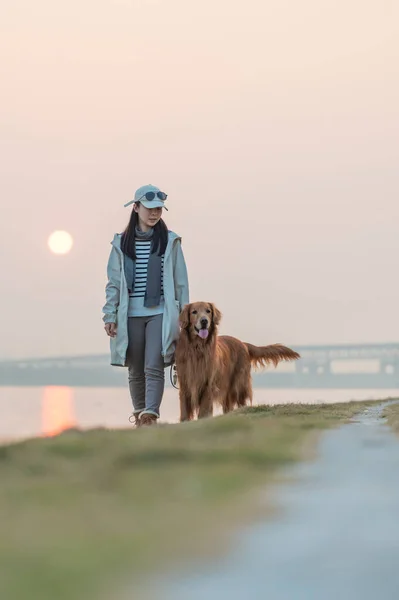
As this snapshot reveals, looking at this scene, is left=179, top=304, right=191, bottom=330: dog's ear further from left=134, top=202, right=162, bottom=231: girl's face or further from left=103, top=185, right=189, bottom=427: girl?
left=134, top=202, right=162, bottom=231: girl's face

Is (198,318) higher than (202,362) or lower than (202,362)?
higher

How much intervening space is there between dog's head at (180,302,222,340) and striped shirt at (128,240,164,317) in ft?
1.01

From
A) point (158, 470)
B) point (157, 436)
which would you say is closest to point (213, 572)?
point (158, 470)

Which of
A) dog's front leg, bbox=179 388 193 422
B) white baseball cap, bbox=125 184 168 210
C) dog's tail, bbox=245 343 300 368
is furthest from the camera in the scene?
dog's tail, bbox=245 343 300 368

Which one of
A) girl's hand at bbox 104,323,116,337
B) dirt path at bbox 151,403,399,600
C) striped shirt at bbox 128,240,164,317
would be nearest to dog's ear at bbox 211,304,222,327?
striped shirt at bbox 128,240,164,317

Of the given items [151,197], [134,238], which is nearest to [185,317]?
[134,238]

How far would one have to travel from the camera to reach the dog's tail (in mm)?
12523

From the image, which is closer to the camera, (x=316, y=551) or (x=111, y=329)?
(x=316, y=551)

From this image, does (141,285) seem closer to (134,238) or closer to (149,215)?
(134,238)

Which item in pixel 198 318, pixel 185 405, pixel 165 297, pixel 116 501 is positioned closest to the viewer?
pixel 116 501

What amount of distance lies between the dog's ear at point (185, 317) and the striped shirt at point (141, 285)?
28 centimetres

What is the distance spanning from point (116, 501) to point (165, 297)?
23.5 feet

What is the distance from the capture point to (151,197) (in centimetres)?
980

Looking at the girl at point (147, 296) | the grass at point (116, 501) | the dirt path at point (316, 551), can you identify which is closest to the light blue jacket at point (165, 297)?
the girl at point (147, 296)
